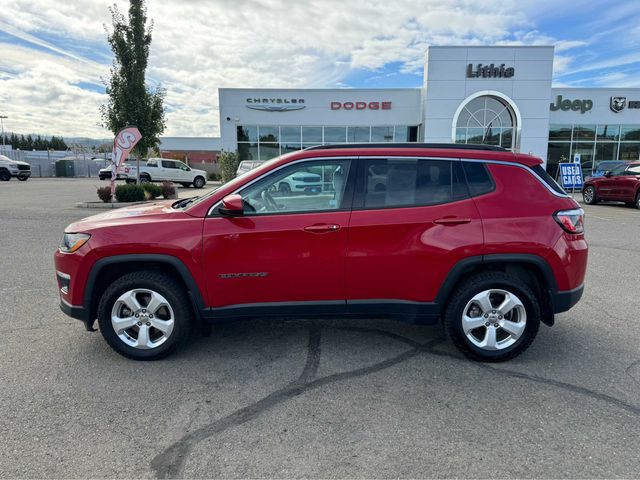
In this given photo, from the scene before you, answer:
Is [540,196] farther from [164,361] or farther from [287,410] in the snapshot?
[164,361]

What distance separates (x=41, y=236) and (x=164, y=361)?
763 centimetres

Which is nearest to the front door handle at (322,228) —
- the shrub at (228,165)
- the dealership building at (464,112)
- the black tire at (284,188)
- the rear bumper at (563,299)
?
the black tire at (284,188)

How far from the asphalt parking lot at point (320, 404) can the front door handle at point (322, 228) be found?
1129mm

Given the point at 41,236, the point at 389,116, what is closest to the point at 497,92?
the point at 389,116

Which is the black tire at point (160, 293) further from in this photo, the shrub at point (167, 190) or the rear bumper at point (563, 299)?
the shrub at point (167, 190)

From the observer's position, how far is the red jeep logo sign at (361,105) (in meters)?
26.0

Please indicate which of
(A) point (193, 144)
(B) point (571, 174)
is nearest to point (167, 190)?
(B) point (571, 174)

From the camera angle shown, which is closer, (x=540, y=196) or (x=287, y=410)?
(x=287, y=410)

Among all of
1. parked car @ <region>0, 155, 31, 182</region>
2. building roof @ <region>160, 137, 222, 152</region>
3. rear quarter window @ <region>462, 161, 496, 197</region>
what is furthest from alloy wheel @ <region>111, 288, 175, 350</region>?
building roof @ <region>160, 137, 222, 152</region>

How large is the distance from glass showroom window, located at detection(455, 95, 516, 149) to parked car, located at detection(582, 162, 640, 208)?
842cm

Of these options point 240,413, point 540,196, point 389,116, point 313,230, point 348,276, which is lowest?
point 240,413

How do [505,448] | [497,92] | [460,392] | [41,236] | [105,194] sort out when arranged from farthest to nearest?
[497,92]
[105,194]
[41,236]
[460,392]
[505,448]

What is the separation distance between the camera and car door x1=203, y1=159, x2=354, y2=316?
3412 millimetres

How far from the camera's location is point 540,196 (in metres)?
3.56
